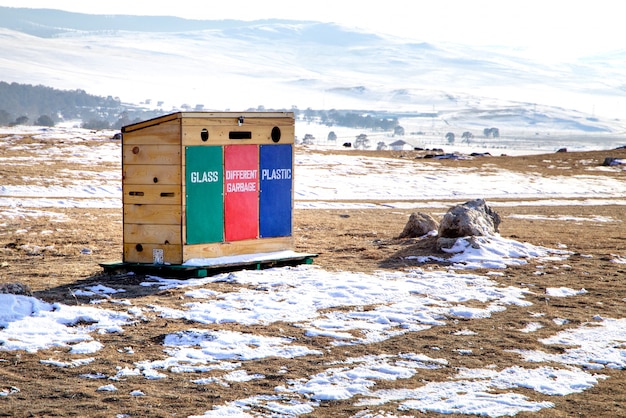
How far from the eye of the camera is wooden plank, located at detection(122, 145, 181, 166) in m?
12.2

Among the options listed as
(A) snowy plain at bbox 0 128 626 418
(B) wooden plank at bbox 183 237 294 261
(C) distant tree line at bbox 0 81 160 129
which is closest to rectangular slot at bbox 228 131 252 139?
(B) wooden plank at bbox 183 237 294 261

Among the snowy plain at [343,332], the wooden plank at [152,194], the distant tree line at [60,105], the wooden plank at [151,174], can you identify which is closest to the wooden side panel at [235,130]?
the wooden plank at [151,174]

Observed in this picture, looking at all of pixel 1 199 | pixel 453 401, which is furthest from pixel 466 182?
pixel 453 401

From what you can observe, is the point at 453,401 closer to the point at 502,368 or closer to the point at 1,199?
the point at 502,368

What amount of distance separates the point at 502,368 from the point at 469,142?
162 metres

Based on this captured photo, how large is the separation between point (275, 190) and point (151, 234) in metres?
2.22

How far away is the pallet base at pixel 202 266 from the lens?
1217 cm

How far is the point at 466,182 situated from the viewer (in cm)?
3547

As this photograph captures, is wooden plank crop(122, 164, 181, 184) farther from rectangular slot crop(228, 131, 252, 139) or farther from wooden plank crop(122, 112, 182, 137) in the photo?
rectangular slot crop(228, 131, 252, 139)

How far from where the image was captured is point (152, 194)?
12359mm

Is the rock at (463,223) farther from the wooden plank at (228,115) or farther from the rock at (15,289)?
the rock at (15,289)

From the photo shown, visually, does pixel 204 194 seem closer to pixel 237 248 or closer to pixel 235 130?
pixel 237 248

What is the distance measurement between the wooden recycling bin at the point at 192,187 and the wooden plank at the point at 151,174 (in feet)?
0.05

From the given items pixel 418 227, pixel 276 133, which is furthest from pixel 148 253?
pixel 418 227
